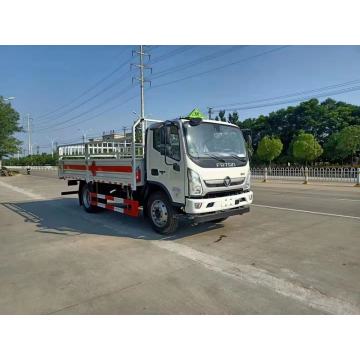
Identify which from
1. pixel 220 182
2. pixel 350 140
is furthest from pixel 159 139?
pixel 350 140

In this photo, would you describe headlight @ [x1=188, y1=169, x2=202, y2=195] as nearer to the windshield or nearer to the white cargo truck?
the white cargo truck

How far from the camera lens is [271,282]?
3771mm

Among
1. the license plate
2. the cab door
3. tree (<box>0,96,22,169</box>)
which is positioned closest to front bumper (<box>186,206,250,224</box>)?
the license plate

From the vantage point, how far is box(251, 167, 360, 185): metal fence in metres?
18.3

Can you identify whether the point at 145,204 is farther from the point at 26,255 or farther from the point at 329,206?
the point at 329,206

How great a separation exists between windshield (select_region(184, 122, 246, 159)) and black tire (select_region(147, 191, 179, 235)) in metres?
1.21

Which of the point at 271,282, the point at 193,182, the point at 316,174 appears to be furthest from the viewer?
the point at 316,174

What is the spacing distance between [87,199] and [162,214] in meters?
3.87

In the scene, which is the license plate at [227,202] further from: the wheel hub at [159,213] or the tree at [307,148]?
the tree at [307,148]

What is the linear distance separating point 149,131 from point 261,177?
19.5 metres

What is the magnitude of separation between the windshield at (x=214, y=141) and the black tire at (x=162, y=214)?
1214mm

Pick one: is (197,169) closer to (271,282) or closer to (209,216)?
(209,216)

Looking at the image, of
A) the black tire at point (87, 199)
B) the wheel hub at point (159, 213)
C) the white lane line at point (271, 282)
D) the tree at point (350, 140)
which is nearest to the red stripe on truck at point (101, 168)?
the black tire at point (87, 199)

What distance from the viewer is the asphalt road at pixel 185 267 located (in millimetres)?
3275
